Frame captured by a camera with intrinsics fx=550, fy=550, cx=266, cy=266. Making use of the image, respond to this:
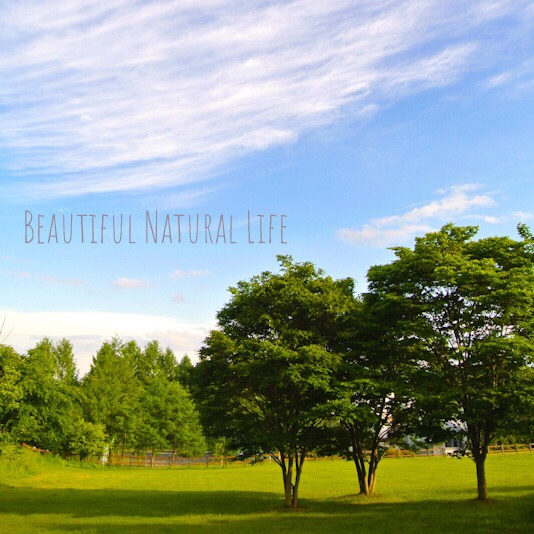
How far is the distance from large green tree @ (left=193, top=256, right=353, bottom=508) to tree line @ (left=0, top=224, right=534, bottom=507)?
75 millimetres

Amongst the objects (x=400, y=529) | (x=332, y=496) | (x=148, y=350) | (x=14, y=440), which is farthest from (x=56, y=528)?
(x=148, y=350)

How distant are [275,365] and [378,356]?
694 cm

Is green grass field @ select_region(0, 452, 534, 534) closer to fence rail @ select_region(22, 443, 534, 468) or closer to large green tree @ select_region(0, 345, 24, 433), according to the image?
large green tree @ select_region(0, 345, 24, 433)

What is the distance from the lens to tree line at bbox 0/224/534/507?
28172 millimetres

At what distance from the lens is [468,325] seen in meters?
29.9

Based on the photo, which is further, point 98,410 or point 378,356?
point 98,410

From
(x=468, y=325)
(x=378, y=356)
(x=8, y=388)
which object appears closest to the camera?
(x=468, y=325)

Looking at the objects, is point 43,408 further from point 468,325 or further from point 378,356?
point 468,325

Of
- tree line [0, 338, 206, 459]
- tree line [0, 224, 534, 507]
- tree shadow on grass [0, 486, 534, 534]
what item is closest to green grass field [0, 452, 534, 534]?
tree shadow on grass [0, 486, 534, 534]

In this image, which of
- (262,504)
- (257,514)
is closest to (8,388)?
(262,504)

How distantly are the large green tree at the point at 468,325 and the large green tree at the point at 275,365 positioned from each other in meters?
4.03

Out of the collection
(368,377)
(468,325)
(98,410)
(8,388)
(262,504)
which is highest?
(468,325)

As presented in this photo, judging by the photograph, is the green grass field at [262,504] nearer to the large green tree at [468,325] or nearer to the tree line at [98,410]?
the large green tree at [468,325]

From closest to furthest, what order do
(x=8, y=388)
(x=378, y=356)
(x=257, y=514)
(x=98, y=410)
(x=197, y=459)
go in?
(x=257, y=514) < (x=378, y=356) < (x=8, y=388) < (x=98, y=410) < (x=197, y=459)
